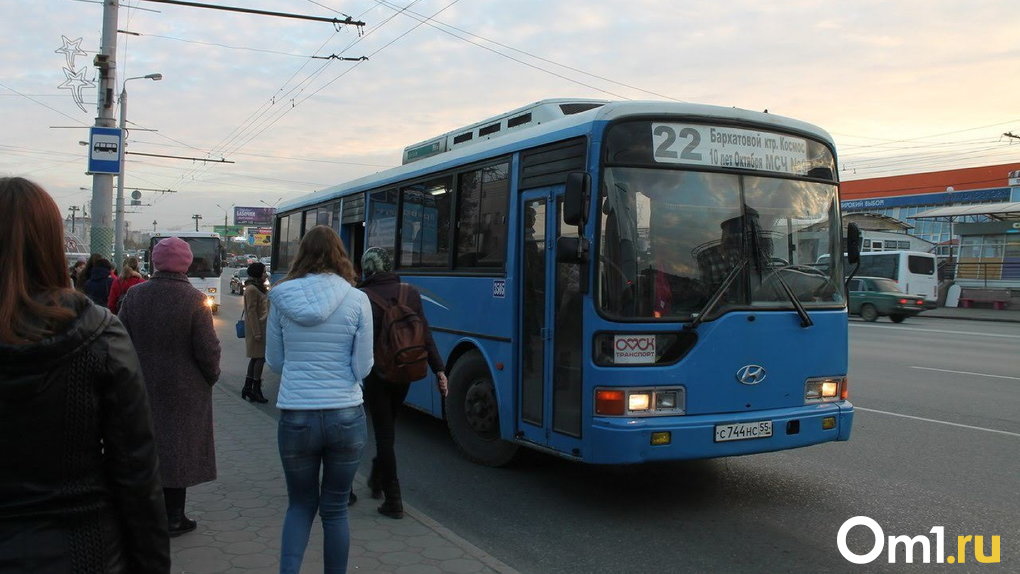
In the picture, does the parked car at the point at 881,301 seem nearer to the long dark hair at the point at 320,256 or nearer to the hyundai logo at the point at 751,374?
the hyundai logo at the point at 751,374

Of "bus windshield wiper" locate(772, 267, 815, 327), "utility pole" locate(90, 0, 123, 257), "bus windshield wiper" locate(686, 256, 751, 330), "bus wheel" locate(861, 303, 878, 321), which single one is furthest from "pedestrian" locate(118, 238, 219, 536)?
"bus wheel" locate(861, 303, 878, 321)

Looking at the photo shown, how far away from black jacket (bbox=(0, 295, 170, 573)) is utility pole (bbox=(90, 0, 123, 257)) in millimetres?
12309

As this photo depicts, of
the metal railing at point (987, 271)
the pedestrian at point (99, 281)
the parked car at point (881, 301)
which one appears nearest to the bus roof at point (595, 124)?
the pedestrian at point (99, 281)

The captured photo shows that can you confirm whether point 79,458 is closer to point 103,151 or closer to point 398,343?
point 398,343

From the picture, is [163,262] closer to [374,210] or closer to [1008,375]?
[374,210]

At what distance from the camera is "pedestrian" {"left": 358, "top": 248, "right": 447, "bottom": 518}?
539 centimetres

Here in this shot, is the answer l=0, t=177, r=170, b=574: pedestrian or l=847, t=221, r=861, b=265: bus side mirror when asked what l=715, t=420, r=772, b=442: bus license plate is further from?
l=0, t=177, r=170, b=574: pedestrian

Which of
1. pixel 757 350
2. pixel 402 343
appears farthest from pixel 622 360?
pixel 402 343

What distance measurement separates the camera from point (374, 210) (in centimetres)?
986

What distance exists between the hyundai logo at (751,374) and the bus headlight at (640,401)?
476 mm

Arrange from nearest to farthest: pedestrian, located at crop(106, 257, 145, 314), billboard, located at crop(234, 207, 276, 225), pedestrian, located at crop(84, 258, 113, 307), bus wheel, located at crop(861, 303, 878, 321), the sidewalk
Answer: the sidewalk, pedestrian, located at crop(106, 257, 145, 314), pedestrian, located at crop(84, 258, 113, 307), bus wheel, located at crop(861, 303, 878, 321), billboard, located at crop(234, 207, 276, 225)

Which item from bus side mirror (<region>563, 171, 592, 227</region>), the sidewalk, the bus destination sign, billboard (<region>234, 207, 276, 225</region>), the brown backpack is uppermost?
billboard (<region>234, 207, 276, 225</region>)

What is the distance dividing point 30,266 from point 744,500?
17.6ft

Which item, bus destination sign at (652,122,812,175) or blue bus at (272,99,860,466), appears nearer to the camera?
blue bus at (272,99,860,466)
